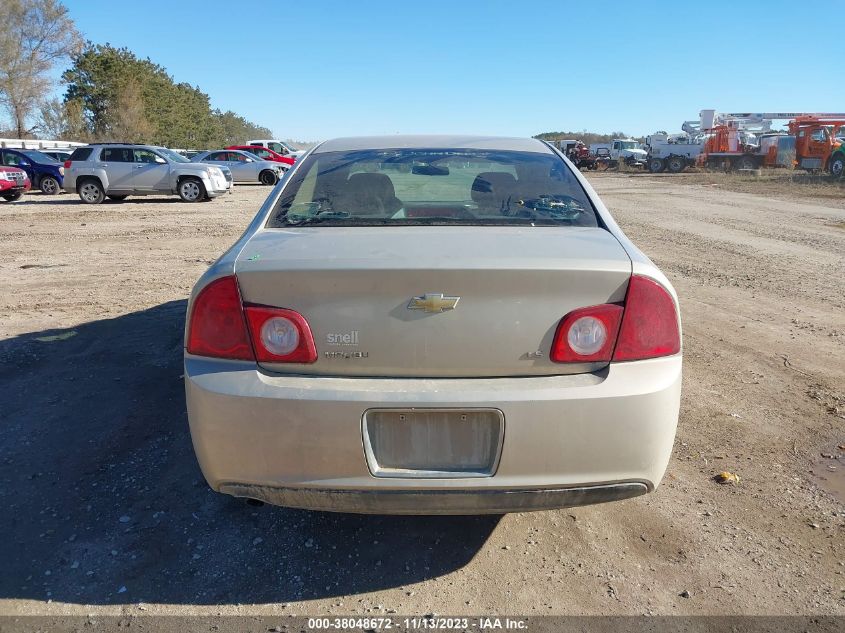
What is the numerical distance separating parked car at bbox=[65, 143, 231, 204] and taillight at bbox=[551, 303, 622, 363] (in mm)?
A: 18749

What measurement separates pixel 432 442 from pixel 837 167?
3404 centimetres

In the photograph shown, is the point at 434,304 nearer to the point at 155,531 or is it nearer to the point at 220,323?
the point at 220,323

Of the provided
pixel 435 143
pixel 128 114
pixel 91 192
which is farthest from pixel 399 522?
pixel 128 114

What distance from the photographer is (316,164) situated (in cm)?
343

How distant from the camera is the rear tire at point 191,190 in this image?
19125mm

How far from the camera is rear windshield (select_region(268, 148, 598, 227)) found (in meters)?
2.89

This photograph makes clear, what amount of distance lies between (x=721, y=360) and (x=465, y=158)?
2827 mm

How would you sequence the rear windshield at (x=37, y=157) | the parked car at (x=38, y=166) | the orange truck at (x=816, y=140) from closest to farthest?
the parked car at (x=38, y=166) < the rear windshield at (x=37, y=157) < the orange truck at (x=816, y=140)

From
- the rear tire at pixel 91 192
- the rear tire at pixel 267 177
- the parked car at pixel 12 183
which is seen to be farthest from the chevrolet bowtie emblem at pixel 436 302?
the rear tire at pixel 267 177

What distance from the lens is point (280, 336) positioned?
2254 mm

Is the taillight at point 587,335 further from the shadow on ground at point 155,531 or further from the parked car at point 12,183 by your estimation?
the parked car at point 12,183

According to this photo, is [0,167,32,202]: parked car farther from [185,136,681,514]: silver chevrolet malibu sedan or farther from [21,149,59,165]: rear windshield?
[185,136,681,514]: silver chevrolet malibu sedan

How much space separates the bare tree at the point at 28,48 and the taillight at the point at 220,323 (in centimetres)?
5903

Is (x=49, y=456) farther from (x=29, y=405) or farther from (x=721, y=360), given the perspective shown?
(x=721, y=360)
